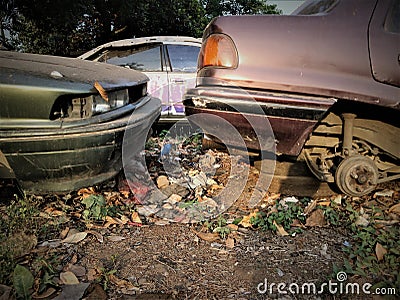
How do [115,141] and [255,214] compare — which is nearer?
[115,141]

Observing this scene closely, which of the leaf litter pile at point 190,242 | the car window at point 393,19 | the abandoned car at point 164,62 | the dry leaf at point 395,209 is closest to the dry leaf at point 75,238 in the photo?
the leaf litter pile at point 190,242

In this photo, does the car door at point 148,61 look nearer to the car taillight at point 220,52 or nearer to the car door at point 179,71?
the car door at point 179,71

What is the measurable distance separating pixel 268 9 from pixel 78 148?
1709 cm

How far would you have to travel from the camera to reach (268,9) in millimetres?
17344

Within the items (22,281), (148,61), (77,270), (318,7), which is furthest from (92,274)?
(148,61)

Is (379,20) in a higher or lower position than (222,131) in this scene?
higher

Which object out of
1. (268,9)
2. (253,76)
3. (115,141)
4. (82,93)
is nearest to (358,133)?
(253,76)

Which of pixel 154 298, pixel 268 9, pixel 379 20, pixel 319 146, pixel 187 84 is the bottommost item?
pixel 154 298

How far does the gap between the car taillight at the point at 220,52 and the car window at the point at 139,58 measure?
3203 millimetres

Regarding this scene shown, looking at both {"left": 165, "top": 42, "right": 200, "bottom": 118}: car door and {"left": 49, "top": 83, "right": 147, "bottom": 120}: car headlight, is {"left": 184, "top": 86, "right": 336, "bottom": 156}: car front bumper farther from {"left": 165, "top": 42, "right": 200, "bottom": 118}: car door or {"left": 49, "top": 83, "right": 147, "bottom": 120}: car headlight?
{"left": 165, "top": 42, "right": 200, "bottom": 118}: car door

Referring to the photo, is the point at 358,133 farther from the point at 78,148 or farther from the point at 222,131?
the point at 78,148

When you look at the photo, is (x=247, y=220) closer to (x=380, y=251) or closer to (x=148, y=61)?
(x=380, y=251)

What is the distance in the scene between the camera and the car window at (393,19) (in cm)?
234

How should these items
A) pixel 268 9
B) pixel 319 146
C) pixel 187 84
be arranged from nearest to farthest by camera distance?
1. pixel 319 146
2. pixel 187 84
3. pixel 268 9
